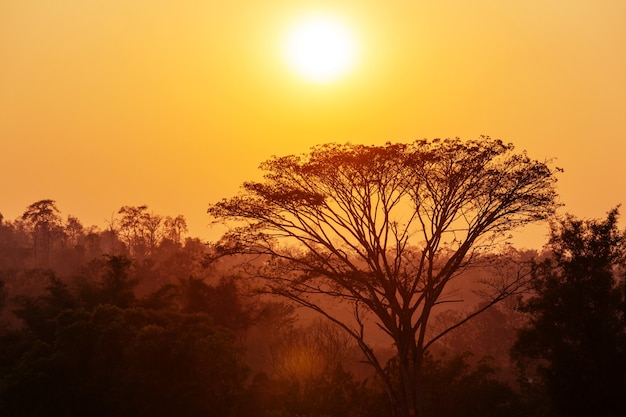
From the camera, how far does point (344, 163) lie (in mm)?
27609

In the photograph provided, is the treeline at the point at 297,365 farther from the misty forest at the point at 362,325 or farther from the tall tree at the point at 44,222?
the tall tree at the point at 44,222

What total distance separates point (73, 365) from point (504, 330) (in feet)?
188

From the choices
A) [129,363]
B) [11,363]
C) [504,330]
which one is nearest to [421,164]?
[129,363]

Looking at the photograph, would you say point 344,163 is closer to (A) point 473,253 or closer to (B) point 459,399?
(A) point 473,253

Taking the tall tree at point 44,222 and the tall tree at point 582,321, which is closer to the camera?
the tall tree at point 582,321

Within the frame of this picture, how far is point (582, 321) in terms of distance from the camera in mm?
30219

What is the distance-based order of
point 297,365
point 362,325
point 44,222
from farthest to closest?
point 44,222 → point 297,365 → point 362,325

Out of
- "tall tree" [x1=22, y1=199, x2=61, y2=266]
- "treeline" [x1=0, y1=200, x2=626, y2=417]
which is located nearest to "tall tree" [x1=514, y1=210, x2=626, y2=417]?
"treeline" [x1=0, y1=200, x2=626, y2=417]

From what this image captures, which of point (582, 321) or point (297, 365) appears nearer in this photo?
point (582, 321)

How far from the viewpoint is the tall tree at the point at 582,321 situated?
97.0 feet

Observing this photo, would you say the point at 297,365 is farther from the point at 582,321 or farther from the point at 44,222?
the point at 44,222

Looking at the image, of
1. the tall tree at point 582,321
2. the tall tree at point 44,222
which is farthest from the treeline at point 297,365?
the tall tree at point 44,222

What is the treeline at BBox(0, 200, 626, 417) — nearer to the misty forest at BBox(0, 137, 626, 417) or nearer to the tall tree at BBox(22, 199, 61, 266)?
the misty forest at BBox(0, 137, 626, 417)

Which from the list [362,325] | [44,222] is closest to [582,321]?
[362,325]
